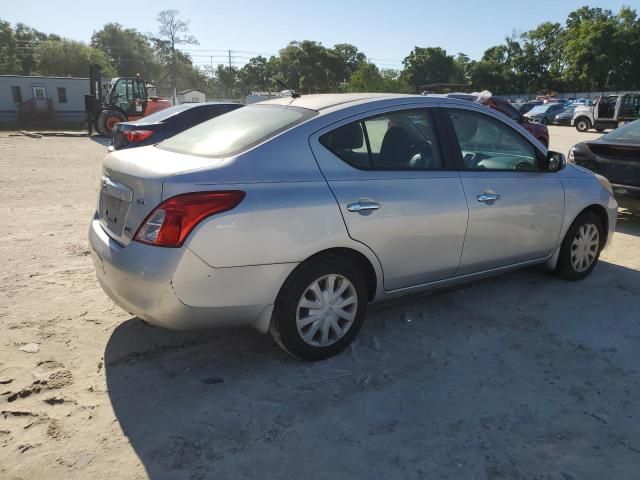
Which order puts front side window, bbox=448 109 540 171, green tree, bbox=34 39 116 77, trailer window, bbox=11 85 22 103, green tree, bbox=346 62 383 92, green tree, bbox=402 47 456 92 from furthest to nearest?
green tree, bbox=402 47 456 92, green tree, bbox=34 39 116 77, green tree, bbox=346 62 383 92, trailer window, bbox=11 85 22 103, front side window, bbox=448 109 540 171

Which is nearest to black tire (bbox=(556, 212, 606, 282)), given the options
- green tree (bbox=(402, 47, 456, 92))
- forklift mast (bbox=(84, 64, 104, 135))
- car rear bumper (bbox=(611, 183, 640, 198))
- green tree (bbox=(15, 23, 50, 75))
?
car rear bumper (bbox=(611, 183, 640, 198))

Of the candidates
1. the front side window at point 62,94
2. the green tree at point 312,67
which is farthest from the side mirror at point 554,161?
the green tree at point 312,67

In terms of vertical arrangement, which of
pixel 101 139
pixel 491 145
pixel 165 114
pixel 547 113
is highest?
pixel 491 145

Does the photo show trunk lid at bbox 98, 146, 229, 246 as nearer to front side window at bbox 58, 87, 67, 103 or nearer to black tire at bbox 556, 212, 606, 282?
black tire at bbox 556, 212, 606, 282

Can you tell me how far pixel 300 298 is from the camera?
308 centimetres

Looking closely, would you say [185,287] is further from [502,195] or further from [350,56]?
[350,56]

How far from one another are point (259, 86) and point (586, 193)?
301 feet

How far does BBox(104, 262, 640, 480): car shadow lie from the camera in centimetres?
242

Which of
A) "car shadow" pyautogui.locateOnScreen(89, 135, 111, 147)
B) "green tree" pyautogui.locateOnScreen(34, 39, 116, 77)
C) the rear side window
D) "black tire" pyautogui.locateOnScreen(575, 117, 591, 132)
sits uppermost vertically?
"green tree" pyautogui.locateOnScreen(34, 39, 116, 77)

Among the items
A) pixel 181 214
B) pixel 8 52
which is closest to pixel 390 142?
pixel 181 214

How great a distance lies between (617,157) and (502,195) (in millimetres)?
3715

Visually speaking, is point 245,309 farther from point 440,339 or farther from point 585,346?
point 585,346

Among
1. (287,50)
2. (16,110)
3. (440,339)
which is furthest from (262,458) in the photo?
(287,50)

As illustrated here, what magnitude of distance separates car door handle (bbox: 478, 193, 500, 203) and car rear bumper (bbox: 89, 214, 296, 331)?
5.32 feet
